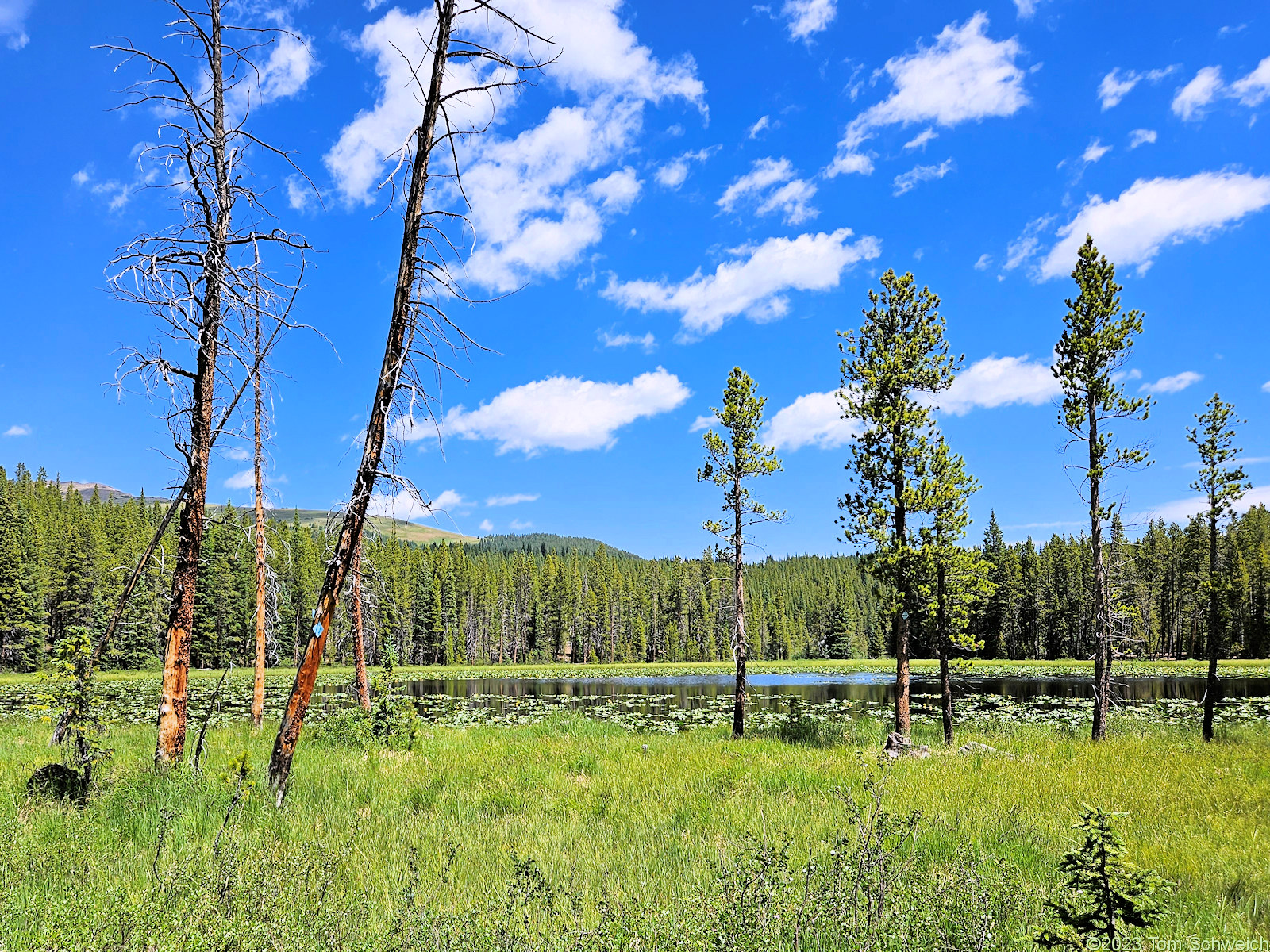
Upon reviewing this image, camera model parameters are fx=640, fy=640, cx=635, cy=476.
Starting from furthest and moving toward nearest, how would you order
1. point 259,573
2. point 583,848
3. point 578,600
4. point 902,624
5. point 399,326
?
1. point 578,600
2. point 902,624
3. point 259,573
4. point 399,326
5. point 583,848

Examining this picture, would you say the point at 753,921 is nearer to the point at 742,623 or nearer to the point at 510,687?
the point at 742,623

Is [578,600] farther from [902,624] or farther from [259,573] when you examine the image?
[259,573]

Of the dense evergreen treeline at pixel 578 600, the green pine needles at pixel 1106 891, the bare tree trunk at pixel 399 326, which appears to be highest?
the bare tree trunk at pixel 399 326

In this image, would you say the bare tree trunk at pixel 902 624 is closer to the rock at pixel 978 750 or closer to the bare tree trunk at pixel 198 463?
the rock at pixel 978 750

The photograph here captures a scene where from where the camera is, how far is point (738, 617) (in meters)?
19.6

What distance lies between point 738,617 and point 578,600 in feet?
306

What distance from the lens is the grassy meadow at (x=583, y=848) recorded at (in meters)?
3.94


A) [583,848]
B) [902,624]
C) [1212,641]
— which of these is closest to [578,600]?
[902,624]

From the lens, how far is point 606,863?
6180mm

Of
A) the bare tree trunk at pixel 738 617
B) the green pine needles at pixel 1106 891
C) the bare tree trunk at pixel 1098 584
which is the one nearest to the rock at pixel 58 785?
the green pine needles at pixel 1106 891

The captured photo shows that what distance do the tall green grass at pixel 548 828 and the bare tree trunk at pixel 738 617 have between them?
17.7 feet

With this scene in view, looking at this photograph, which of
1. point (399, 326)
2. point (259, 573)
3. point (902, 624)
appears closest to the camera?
point (399, 326)

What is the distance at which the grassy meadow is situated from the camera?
3943 mm

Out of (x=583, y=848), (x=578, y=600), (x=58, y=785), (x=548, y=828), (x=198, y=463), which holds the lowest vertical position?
(x=578, y=600)
